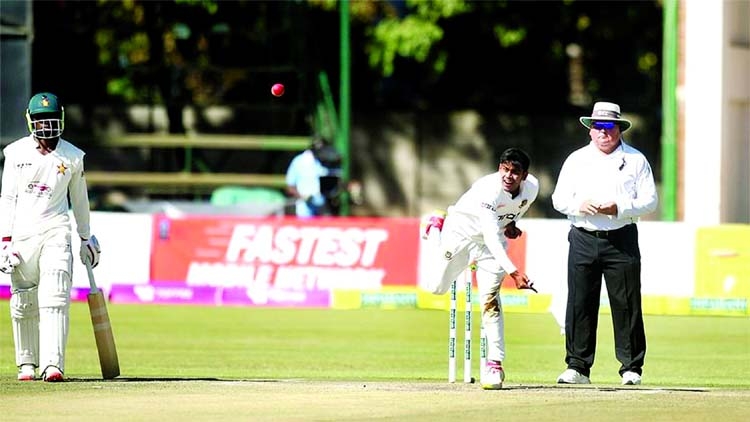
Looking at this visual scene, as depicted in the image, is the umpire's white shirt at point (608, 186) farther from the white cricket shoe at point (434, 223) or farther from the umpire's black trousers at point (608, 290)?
the white cricket shoe at point (434, 223)

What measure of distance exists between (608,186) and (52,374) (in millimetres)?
4134

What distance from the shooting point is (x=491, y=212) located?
37.5ft

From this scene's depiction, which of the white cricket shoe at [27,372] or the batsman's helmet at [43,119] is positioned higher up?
the batsman's helmet at [43,119]

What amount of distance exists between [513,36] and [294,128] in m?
4.96

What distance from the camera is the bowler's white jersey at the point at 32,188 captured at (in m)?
11.7

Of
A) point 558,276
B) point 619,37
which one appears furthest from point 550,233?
point 619,37

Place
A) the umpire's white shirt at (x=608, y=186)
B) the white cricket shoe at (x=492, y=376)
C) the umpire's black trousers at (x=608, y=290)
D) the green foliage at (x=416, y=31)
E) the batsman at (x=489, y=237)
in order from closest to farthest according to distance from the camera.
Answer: the white cricket shoe at (x=492, y=376)
the batsman at (x=489, y=237)
the umpire's white shirt at (x=608, y=186)
the umpire's black trousers at (x=608, y=290)
the green foliage at (x=416, y=31)

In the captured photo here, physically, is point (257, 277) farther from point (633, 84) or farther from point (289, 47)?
point (633, 84)

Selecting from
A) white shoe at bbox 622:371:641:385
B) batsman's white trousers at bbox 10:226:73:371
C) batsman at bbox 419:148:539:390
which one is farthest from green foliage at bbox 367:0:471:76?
batsman's white trousers at bbox 10:226:73:371

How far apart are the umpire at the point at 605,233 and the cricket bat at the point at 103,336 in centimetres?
326

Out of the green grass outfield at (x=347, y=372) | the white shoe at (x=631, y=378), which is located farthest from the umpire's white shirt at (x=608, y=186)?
the green grass outfield at (x=347, y=372)

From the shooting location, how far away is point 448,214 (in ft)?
39.3

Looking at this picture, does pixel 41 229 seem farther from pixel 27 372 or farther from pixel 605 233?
pixel 605 233

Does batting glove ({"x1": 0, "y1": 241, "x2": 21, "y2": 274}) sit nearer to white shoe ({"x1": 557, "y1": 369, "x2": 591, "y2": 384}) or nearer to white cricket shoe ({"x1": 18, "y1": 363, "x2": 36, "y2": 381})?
white cricket shoe ({"x1": 18, "y1": 363, "x2": 36, "y2": 381})
